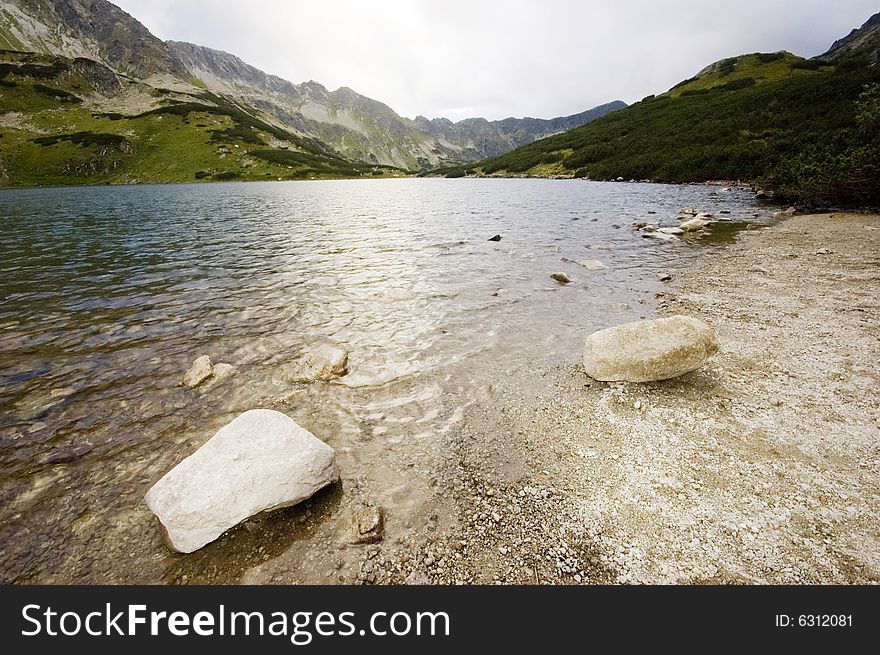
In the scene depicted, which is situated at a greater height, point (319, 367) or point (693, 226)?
point (693, 226)

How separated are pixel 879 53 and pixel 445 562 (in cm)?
14323

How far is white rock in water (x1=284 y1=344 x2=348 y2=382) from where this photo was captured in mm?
8664

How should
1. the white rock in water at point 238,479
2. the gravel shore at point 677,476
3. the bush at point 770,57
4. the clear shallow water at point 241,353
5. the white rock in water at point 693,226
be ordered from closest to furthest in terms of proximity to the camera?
the gravel shore at point 677,476 → the white rock in water at point 238,479 → the clear shallow water at point 241,353 → the white rock in water at point 693,226 → the bush at point 770,57

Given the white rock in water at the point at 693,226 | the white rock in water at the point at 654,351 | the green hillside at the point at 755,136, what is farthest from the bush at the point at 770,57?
the white rock in water at the point at 654,351

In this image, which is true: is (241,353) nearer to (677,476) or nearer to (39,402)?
(39,402)

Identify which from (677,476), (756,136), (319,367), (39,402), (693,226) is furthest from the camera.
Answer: (756,136)

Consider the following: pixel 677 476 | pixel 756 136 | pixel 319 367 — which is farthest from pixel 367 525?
pixel 756 136

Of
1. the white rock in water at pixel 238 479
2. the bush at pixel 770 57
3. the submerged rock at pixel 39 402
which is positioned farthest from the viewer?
the bush at pixel 770 57

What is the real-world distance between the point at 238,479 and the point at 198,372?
15.9 ft

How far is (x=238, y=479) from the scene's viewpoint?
491cm

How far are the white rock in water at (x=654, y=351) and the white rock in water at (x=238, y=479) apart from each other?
5.88 metres

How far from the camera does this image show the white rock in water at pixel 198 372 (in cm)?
841

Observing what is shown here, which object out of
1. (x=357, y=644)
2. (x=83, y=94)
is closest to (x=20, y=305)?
(x=357, y=644)

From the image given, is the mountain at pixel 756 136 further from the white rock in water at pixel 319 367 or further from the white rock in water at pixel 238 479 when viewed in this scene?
the white rock in water at pixel 238 479
